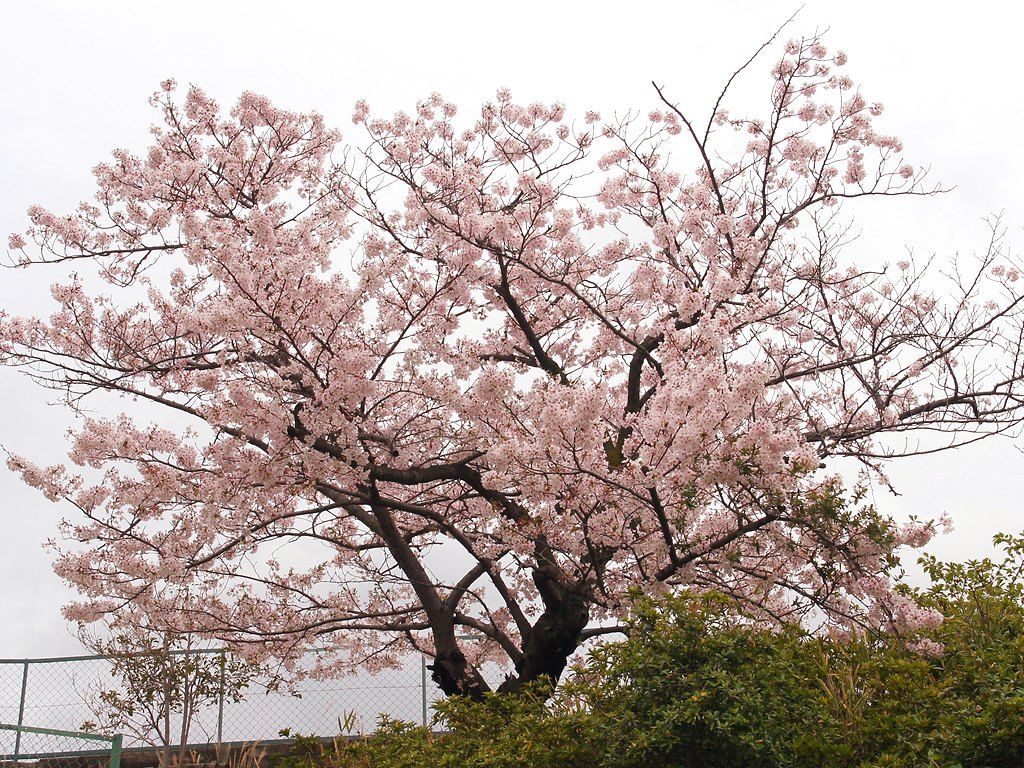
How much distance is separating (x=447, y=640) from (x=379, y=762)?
1842 mm

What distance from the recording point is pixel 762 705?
5.41 meters

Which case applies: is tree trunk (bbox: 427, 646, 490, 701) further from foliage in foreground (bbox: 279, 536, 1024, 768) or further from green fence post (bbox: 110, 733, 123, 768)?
green fence post (bbox: 110, 733, 123, 768)

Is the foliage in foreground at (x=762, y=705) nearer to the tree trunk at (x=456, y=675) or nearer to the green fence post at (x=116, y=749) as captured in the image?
the tree trunk at (x=456, y=675)

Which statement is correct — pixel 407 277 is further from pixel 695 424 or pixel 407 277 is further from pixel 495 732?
pixel 495 732

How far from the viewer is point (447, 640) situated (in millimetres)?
9516

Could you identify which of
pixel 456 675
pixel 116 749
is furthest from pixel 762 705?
pixel 116 749

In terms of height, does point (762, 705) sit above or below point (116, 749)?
below

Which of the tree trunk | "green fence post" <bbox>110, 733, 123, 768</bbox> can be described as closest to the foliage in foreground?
the tree trunk

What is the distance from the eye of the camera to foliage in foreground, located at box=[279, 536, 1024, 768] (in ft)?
17.3

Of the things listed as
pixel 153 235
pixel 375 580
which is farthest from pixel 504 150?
pixel 375 580

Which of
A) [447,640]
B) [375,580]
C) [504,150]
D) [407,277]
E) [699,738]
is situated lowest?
[699,738]

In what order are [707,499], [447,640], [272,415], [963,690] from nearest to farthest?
[963,690] < [707,499] < [272,415] < [447,640]

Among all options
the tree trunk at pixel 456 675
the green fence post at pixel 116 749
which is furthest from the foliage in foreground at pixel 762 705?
the green fence post at pixel 116 749

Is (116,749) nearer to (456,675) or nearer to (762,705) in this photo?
(456,675)
